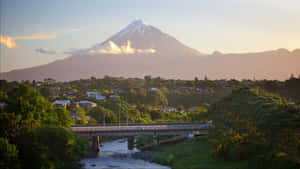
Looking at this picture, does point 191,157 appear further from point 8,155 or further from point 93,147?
point 8,155

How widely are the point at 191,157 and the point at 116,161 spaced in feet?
38.4

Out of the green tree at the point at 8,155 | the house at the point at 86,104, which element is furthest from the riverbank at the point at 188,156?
the house at the point at 86,104

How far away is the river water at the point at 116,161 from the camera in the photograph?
196ft

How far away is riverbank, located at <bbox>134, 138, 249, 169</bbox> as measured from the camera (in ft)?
178

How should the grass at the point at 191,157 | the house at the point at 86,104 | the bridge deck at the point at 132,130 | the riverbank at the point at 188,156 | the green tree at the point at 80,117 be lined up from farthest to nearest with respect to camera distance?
the house at the point at 86,104 → the green tree at the point at 80,117 → the bridge deck at the point at 132,130 → the riverbank at the point at 188,156 → the grass at the point at 191,157

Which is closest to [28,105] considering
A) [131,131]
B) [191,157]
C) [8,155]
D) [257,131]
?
[8,155]

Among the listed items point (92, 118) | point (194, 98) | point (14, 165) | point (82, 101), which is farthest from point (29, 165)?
point (194, 98)

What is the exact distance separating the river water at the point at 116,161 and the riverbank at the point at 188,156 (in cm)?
223

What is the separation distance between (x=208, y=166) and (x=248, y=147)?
600 cm

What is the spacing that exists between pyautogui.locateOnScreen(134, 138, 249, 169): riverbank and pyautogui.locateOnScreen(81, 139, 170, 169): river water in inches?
87.7

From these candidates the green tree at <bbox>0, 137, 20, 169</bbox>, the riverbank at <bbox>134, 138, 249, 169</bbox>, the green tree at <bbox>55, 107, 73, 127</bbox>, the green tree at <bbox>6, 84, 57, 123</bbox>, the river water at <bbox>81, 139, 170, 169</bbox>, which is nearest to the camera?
the green tree at <bbox>0, 137, 20, 169</bbox>

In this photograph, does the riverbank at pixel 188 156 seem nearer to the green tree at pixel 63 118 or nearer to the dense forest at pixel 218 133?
the dense forest at pixel 218 133

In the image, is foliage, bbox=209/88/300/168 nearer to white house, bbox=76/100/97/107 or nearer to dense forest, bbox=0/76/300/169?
dense forest, bbox=0/76/300/169

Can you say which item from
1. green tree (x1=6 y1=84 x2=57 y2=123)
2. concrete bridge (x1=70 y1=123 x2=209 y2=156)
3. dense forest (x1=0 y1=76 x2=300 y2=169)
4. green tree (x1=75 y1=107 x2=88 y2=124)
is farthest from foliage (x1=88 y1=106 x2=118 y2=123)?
green tree (x1=6 y1=84 x2=57 y2=123)
